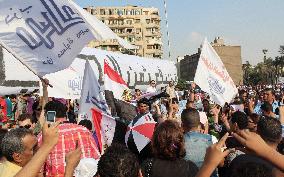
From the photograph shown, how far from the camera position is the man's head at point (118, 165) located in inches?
124

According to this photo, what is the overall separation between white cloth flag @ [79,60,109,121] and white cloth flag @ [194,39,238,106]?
310cm

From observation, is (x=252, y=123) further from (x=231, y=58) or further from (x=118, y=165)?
(x=231, y=58)

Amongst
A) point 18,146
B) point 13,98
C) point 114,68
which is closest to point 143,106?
point 18,146

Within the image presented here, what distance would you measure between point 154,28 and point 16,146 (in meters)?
135

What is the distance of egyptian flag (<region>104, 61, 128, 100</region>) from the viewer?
880 centimetres

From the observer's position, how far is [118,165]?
124 inches

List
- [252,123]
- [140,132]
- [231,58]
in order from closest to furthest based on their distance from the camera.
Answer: [140,132]
[252,123]
[231,58]

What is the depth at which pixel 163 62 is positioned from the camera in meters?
31.2

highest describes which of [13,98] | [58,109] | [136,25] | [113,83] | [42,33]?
[136,25]

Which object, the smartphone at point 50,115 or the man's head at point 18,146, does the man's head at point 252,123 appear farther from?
the man's head at point 18,146

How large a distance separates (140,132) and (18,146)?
7.21ft

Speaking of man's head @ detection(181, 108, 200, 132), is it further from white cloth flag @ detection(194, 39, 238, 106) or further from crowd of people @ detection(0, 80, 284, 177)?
white cloth flag @ detection(194, 39, 238, 106)

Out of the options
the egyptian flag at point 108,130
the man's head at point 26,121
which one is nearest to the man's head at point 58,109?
the egyptian flag at point 108,130

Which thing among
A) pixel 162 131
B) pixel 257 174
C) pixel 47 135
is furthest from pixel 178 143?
pixel 47 135
